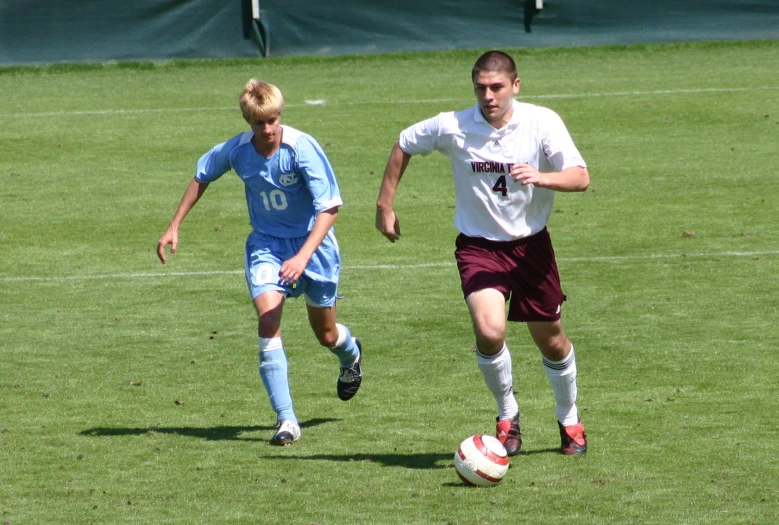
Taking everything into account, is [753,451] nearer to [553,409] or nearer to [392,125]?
[553,409]

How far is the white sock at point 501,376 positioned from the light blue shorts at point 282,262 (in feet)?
4.00

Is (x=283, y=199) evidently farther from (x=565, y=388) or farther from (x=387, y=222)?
(x=565, y=388)

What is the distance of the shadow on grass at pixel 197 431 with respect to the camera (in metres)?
7.44

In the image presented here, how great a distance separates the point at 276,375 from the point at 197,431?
0.59m

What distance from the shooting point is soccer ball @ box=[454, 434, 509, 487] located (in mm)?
6328

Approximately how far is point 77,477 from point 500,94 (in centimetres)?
282

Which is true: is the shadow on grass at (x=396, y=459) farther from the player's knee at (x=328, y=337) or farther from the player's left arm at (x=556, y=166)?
the player's left arm at (x=556, y=166)

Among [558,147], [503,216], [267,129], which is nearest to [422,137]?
[503,216]

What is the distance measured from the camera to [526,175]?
6.18 meters

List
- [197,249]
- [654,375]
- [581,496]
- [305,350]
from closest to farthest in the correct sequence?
[581,496], [654,375], [305,350], [197,249]

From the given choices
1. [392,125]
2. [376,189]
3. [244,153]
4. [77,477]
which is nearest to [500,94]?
[244,153]

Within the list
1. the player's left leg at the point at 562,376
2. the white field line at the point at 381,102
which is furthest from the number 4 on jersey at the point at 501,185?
the white field line at the point at 381,102

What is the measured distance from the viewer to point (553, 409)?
25.5ft

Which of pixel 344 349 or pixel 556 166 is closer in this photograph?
pixel 556 166
